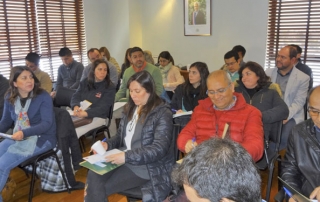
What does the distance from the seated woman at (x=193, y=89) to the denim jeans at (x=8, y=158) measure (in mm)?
1418

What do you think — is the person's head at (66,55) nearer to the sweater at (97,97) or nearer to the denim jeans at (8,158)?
the sweater at (97,97)

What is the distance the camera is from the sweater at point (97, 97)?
338cm

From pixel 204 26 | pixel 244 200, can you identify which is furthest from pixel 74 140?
pixel 204 26

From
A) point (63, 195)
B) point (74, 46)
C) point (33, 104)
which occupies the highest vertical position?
point (74, 46)

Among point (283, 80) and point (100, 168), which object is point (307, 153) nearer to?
point (100, 168)

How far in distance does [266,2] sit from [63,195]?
4027mm

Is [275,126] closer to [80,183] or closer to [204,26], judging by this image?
[80,183]

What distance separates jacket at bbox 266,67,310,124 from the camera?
127 inches

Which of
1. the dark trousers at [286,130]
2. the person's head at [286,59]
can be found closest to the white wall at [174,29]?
the person's head at [286,59]

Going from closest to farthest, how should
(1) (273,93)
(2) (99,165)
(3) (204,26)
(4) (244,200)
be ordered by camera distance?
(4) (244,200)
(2) (99,165)
(1) (273,93)
(3) (204,26)

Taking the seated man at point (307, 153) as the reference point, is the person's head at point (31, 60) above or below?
above

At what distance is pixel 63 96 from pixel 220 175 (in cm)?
328

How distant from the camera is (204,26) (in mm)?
5430

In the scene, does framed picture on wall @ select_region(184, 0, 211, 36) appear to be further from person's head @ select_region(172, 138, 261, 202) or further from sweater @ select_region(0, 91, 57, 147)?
person's head @ select_region(172, 138, 261, 202)
